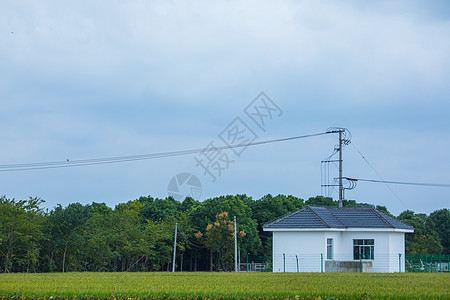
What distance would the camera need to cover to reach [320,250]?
28.8 m

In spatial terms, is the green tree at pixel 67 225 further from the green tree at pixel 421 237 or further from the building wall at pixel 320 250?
the green tree at pixel 421 237

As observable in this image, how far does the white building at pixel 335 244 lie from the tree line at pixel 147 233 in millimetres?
9774

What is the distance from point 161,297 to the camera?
10734 mm

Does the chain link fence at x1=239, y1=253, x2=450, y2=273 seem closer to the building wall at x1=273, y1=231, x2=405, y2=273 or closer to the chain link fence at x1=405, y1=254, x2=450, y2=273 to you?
the building wall at x1=273, y1=231, x2=405, y2=273

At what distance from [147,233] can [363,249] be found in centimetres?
1684

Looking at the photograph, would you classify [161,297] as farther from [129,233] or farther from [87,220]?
[129,233]

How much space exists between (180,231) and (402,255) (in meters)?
18.6

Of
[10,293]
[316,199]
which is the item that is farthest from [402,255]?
[10,293]

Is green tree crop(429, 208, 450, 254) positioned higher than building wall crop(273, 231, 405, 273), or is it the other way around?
green tree crop(429, 208, 450, 254)

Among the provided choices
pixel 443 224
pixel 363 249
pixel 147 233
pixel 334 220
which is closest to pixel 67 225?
pixel 147 233

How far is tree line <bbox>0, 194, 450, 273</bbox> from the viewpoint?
28.0m

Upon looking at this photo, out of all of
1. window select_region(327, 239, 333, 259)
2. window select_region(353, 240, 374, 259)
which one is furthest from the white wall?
window select_region(353, 240, 374, 259)

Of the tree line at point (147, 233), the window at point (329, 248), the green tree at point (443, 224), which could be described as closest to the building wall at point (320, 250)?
the window at point (329, 248)

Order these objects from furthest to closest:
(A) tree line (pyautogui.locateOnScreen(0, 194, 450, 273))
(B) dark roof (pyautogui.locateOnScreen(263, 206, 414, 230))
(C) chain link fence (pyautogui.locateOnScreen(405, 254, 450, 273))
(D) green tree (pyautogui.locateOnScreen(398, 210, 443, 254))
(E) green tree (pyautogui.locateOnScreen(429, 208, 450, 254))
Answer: (E) green tree (pyautogui.locateOnScreen(429, 208, 450, 254)) → (D) green tree (pyautogui.locateOnScreen(398, 210, 443, 254)) → (C) chain link fence (pyautogui.locateOnScreen(405, 254, 450, 273)) → (B) dark roof (pyautogui.locateOnScreen(263, 206, 414, 230)) → (A) tree line (pyautogui.locateOnScreen(0, 194, 450, 273))
